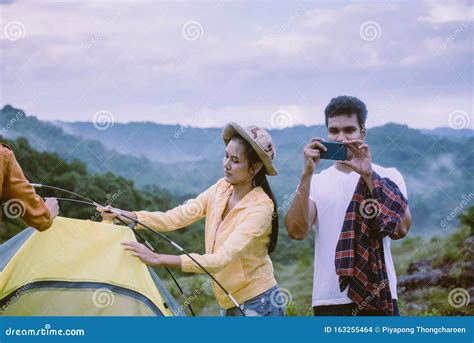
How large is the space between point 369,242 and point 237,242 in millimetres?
572

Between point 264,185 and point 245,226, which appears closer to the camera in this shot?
point 245,226

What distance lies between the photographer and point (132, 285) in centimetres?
376

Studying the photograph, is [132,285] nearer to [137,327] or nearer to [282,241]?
[137,327]

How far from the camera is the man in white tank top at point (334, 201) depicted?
3.83 meters

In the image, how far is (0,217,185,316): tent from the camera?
Answer: 3.78 meters

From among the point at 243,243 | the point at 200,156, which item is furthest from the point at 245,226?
the point at 200,156

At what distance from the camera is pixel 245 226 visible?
3.85 metres

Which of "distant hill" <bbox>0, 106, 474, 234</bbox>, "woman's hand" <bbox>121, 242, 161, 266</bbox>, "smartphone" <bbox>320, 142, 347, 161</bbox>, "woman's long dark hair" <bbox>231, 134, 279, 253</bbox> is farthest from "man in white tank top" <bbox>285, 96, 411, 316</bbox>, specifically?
"distant hill" <bbox>0, 106, 474, 234</bbox>

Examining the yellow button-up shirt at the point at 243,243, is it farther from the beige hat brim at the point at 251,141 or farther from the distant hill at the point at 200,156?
the distant hill at the point at 200,156

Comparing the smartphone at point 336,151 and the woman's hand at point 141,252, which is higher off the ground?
the smartphone at point 336,151

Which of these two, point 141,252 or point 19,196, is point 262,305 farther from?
point 19,196

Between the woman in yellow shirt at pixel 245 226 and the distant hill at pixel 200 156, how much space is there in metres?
2.93

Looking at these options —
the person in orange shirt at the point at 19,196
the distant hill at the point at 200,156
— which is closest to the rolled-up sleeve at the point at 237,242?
the person in orange shirt at the point at 19,196

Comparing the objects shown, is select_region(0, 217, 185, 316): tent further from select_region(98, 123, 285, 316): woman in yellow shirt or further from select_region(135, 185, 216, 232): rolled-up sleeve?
select_region(135, 185, 216, 232): rolled-up sleeve
